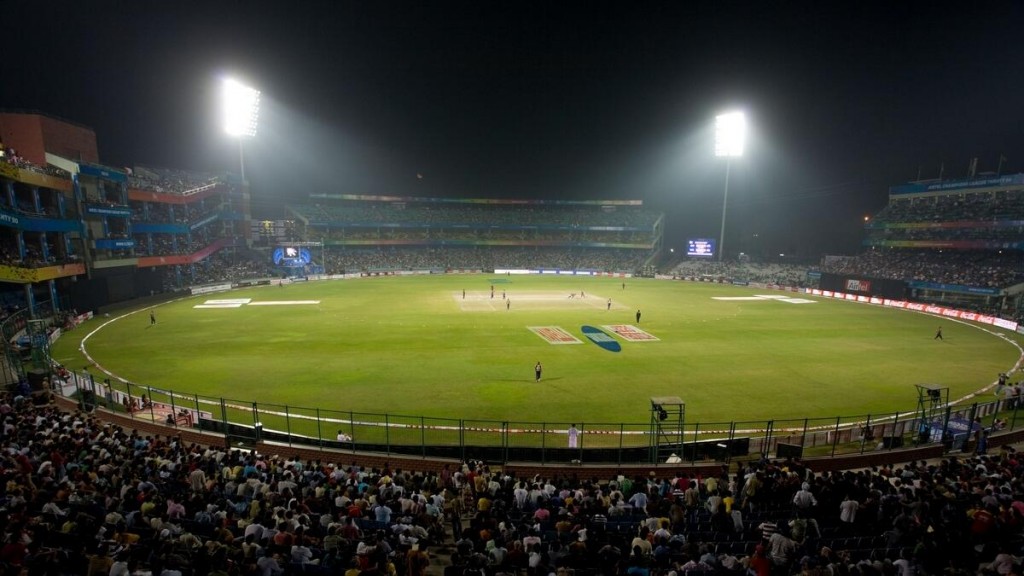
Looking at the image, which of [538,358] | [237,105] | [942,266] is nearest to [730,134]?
[942,266]

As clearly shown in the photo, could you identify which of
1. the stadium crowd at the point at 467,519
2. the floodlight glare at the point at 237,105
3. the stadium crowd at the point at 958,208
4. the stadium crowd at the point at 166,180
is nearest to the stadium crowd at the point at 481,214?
the stadium crowd at the point at 166,180

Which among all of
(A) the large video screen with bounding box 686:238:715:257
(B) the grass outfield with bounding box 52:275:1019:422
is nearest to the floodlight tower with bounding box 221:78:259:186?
(B) the grass outfield with bounding box 52:275:1019:422

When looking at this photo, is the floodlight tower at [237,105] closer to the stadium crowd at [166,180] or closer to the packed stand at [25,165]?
the stadium crowd at [166,180]

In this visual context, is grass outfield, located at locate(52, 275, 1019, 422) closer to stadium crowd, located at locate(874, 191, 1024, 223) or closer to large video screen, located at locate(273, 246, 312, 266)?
stadium crowd, located at locate(874, 191, 1024, 223)

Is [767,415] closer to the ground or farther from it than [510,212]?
closer to the ground

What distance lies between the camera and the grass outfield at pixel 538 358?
2342 centimetres

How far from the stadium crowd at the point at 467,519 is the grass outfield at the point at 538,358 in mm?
8867

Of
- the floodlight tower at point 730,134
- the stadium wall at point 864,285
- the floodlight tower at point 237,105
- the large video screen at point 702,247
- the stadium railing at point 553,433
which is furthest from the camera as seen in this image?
the large video screen at point 702,247

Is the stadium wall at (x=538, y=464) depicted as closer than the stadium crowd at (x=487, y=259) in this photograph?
Yes

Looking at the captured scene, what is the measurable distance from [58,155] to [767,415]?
2741 inches

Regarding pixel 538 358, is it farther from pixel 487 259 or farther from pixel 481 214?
pixel 481 214

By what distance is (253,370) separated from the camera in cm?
2781

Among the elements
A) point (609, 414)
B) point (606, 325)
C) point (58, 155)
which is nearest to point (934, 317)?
point (606, 325)

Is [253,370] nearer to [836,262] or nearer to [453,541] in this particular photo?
[453,541]
